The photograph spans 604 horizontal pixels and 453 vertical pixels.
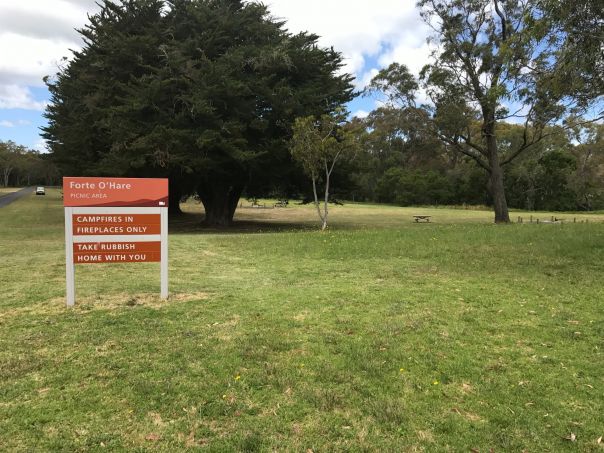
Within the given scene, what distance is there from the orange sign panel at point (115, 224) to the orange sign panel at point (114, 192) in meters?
0.17

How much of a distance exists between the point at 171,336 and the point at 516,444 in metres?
3.55

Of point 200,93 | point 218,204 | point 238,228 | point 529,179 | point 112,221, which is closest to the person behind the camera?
point 112,221

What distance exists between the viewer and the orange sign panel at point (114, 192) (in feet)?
21.7

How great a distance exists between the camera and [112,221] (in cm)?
686

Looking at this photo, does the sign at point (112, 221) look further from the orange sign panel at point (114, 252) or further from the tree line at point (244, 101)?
the tree line at point (244, 101)

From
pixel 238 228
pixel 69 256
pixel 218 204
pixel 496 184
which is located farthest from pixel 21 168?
pixel 69 256

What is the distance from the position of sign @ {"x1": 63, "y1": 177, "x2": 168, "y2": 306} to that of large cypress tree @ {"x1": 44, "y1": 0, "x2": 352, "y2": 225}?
561 inches

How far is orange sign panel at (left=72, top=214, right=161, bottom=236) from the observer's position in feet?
22.1

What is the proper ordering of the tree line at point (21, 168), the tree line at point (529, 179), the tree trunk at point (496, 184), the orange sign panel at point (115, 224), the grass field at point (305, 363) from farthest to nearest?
the tree line at point (21, 168) < the tree line at point (529, 179) < the tree trunk at point (496, 184) < the orange sign panel at point (115, 224) < the grass field at point (305, 363)

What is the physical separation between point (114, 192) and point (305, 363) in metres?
3.85

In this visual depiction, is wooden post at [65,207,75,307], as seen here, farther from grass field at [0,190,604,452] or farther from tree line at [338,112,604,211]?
tree line at [338,112,604,211]

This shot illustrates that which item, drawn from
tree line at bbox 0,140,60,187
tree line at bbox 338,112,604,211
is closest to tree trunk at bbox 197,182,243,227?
tree line at bbox 338,112,604,211

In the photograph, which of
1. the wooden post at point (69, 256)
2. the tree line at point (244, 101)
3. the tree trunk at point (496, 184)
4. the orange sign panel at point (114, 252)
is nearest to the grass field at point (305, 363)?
the wooden post at point (69, 256)

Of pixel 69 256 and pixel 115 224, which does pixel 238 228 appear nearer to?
pixel 115 224
